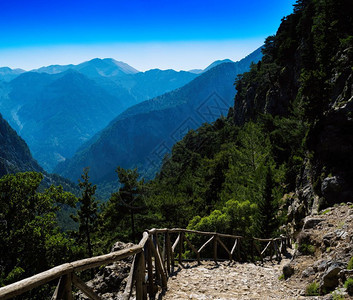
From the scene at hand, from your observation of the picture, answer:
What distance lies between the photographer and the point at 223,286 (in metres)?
7.95

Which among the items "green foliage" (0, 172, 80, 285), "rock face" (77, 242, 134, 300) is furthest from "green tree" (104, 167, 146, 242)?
"rock face" (77, 242, 134, 300)

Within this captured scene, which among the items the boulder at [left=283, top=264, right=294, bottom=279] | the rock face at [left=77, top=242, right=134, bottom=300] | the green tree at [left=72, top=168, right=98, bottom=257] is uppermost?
the rock face at [left=77, top=242, right=134, bottom=300]

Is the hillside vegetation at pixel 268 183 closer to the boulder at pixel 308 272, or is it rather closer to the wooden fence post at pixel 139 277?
the boulder at pixel 308 272

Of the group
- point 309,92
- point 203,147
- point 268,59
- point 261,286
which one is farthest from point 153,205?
point 268,59

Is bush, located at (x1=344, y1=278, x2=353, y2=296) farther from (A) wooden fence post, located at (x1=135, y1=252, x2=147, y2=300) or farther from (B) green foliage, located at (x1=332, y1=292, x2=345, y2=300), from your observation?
(A) wooden fence post, located at (x1=135, y1=252, x2=147, y2=300)

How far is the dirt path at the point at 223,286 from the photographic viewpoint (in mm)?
6916

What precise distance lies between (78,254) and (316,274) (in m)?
19.3

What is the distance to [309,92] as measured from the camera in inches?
884

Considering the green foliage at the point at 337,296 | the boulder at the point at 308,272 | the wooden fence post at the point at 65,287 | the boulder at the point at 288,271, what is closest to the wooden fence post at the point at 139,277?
the wooden fence post at the point at 65,287

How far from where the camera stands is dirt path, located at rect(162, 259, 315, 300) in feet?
22.7

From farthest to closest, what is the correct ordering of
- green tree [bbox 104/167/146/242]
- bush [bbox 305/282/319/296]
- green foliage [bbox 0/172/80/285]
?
1. green tree [bbox 104/167/146/242]
2. green foliage [bbox 0/172/80/285]
3. bush [bbox 305/282/319/296]

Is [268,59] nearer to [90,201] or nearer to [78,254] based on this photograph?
[90,201]

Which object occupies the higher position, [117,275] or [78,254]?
[117,275]

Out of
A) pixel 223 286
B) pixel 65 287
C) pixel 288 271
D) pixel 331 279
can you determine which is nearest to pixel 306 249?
pixel 288 271
